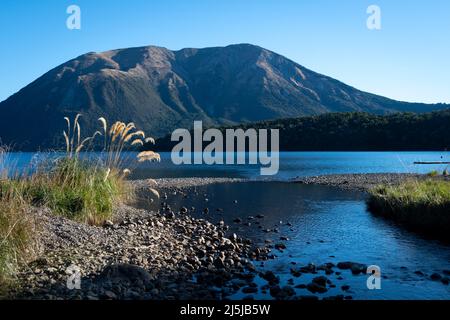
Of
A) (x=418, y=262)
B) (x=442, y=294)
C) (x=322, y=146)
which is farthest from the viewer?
(x=322, y=146)

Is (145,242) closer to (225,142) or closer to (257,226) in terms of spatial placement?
(257,226)

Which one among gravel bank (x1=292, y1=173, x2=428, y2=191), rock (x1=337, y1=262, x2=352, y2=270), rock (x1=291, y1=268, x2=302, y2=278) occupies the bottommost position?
gravel bank (x1=292, y1=173, x2=428, y2=191)

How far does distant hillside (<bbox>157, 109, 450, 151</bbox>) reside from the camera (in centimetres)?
11051

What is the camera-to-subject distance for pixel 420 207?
19000 millimetres

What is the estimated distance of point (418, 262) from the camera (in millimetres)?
13039

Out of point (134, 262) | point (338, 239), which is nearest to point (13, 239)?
point (134, 262)

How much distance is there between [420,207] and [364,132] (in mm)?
109358

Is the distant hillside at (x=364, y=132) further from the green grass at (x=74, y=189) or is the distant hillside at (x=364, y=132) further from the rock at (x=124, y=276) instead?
the rock at (x=124, y=276)

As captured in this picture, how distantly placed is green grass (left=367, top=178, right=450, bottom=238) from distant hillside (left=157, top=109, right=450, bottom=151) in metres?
87.2

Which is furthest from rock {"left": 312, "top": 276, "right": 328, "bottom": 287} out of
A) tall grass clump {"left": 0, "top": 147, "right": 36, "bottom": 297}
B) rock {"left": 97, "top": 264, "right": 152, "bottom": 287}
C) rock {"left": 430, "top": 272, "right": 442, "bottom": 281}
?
tall grass clump {"left": 0, "top": 147, "right": 36, "bottom": 297}

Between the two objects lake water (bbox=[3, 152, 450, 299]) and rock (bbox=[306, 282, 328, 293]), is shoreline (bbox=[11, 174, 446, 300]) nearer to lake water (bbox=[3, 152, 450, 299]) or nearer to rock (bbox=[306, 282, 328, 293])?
rock (bbox=[306, 282, 328, 293])

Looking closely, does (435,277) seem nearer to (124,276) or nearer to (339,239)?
(339,239)
